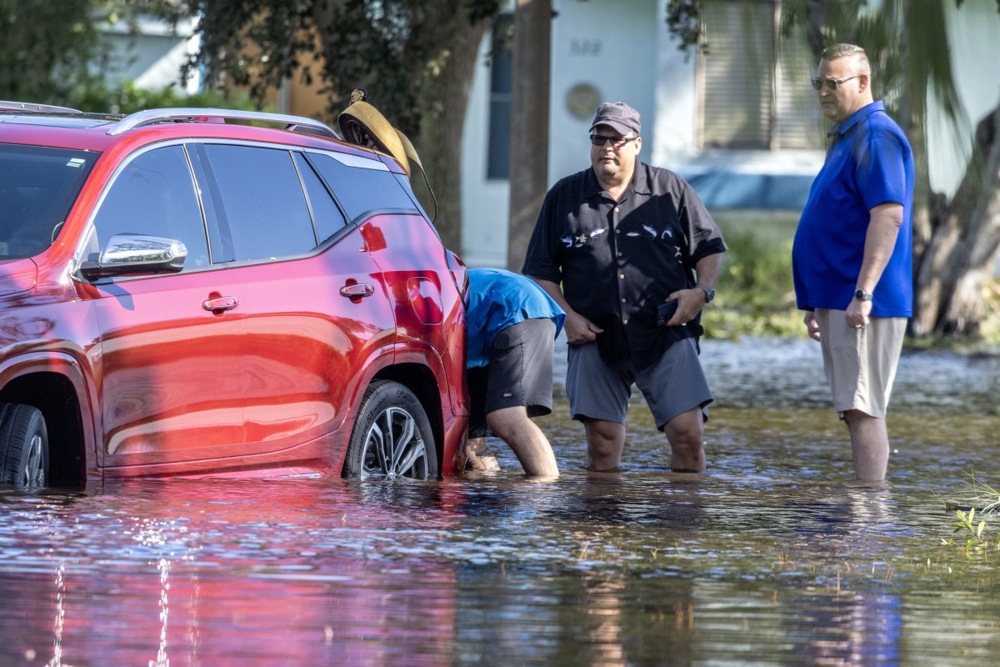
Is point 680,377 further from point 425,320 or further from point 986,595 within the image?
point 986,595

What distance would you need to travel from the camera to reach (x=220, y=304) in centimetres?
656

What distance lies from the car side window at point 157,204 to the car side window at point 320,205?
74 cm

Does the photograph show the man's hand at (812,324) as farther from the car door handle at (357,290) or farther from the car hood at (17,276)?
the car hood at (17,276)

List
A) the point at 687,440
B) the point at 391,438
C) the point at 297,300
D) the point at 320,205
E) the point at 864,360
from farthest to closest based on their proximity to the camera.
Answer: the point at 687,440 < the point at 864,360 < the point at 391,438 < the point at 320,205 < the point at 297,300

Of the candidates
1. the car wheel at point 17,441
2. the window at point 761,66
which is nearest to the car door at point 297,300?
the car wheel at point 17,441

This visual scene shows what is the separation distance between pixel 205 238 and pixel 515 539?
5.37ft

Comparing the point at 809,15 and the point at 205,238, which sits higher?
the point at 809,15

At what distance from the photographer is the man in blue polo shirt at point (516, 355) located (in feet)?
26.7

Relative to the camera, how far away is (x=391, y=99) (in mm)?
15875

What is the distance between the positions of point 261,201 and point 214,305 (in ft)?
2.27

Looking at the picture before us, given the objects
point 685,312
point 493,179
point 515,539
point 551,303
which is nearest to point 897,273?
point 685,312

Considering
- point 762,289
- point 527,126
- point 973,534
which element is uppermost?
point 527,126

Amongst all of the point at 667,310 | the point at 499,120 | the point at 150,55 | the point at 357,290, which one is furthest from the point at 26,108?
the point at 150,55

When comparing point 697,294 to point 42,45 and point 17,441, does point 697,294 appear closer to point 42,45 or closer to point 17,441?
point 17,441
